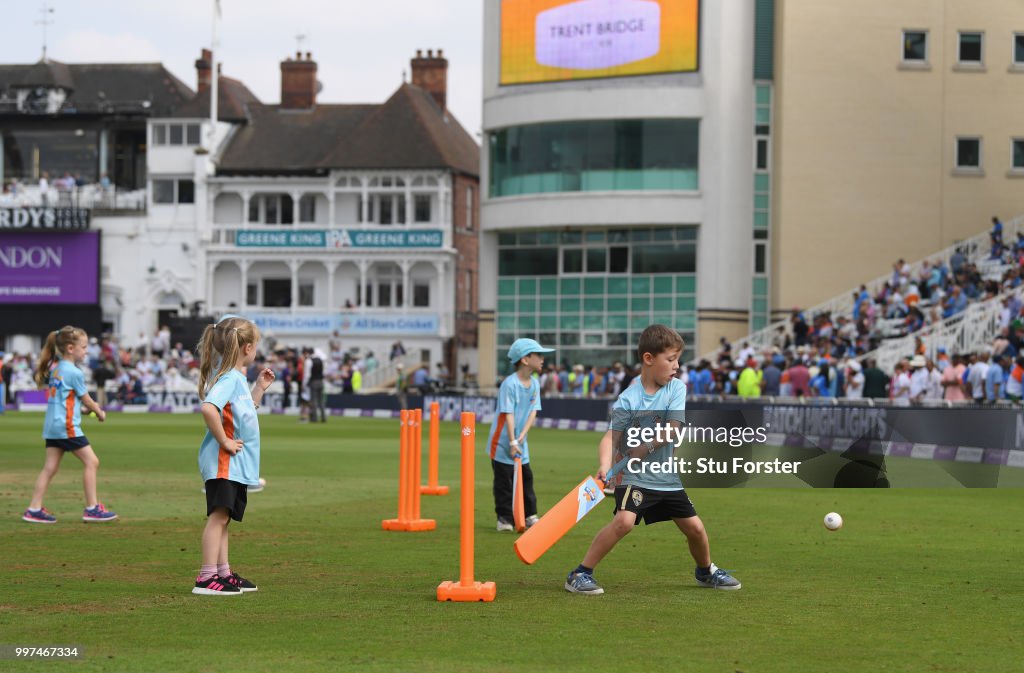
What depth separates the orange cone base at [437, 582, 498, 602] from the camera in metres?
10.6

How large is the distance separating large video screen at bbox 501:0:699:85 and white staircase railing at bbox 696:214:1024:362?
9311 millimetres

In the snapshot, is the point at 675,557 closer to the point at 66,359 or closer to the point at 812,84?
the point at 66,359

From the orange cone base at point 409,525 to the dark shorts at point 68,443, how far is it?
3.03 meters

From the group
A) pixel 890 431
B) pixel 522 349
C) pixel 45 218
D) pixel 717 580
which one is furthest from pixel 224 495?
pixel 45 218

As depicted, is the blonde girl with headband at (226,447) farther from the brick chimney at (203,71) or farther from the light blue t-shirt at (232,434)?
the brick chimney at (203,71)

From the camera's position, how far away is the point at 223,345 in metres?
10.8

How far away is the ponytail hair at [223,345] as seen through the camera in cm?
1076

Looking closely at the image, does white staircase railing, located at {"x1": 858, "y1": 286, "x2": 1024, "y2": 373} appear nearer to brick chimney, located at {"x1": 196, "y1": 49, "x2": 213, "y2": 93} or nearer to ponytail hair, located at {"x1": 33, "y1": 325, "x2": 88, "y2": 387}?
ponytail hair, located at {"x1": 33, "y1": 325, "x2": 88, "y2": 387}

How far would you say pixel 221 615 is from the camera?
9.97 meters

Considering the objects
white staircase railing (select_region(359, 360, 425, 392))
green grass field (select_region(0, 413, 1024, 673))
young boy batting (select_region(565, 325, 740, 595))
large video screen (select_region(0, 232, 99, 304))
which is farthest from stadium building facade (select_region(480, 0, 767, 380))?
young boy batting (select_region(565, 325, 740, 595))

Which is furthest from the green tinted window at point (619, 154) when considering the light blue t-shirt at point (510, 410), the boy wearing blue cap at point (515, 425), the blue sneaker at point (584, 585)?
the blue sneaker at point (584, 585)

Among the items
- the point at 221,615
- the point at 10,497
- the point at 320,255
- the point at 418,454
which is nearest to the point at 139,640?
the point at 221,615

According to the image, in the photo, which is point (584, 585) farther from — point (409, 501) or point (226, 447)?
point (409, 501)

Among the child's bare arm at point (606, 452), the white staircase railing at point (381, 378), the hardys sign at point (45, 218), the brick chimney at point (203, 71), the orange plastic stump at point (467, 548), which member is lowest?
the white staircase railing at point (381, 378)
